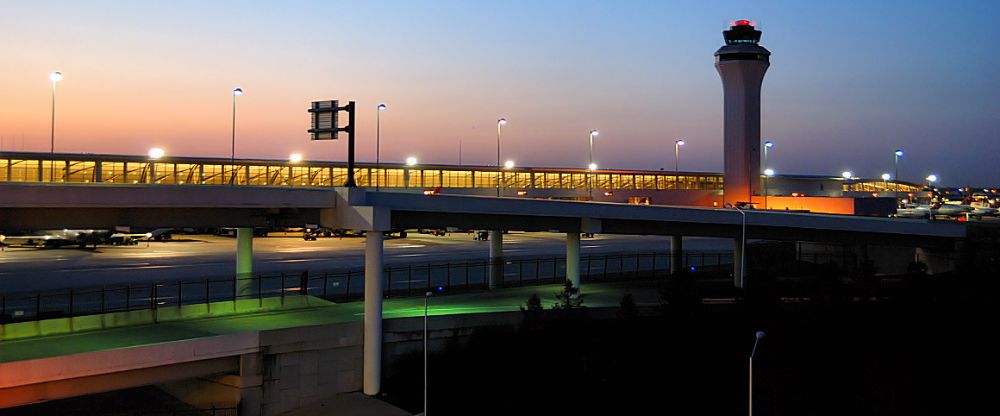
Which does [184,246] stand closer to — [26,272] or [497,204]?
[26,272]

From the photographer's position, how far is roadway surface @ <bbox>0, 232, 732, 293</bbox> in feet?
178

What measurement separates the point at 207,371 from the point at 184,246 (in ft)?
186

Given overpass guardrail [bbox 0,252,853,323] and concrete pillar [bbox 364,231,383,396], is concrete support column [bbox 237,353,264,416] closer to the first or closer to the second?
concrete pillar [bbox 364,231,383,396]

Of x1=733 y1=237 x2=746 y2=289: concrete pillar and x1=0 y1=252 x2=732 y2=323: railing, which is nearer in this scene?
x1=0 y1=252 x2=732 y2=323: railing

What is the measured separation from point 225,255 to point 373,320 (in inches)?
1724

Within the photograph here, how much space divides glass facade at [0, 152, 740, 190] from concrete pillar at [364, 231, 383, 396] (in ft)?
68.1

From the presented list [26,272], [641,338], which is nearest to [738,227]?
[641,338]

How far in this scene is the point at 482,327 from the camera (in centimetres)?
3444

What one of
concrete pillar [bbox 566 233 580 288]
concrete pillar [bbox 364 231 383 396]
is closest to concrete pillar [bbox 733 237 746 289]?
concrete pillar [bbox 566 233 580 288]

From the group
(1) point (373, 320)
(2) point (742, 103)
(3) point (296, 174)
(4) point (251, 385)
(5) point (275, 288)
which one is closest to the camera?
(4) point (251, 385)

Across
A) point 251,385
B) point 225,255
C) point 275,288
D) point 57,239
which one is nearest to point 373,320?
point 251,385

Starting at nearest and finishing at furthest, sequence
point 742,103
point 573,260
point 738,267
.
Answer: point 573,260, point 738,267, point 742,103

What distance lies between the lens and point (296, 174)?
87.6 meters

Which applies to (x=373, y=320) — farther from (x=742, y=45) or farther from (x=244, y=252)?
(x=742, y=45)
